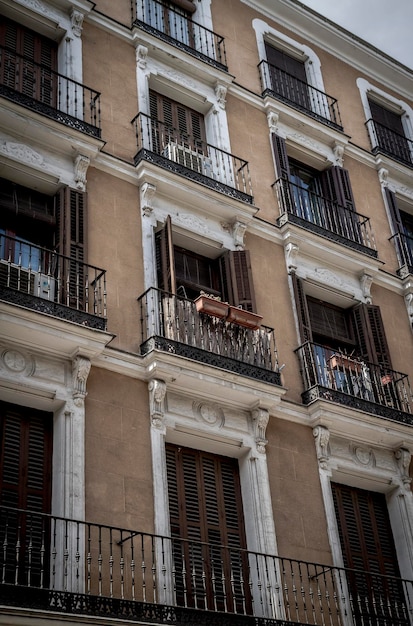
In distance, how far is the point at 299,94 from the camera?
805 inches

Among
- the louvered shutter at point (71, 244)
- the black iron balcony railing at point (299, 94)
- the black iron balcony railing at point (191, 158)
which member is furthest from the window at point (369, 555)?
the black iron balcony railing at point (299, 94)

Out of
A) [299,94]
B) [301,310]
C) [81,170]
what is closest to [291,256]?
[301,310]

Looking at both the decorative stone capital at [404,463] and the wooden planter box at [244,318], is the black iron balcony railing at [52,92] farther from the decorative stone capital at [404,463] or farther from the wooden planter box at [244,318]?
the decorative stone capital at [404,463]

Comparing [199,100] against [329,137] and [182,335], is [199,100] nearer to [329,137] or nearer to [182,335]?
[329,137]

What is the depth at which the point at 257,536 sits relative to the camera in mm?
13320

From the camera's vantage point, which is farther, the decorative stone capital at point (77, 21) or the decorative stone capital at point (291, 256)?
the decorative stone capital at point (291, 256)

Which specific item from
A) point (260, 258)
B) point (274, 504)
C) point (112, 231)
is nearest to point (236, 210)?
point (260, 258)

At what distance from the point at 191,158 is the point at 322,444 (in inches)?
232

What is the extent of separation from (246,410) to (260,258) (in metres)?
3.45

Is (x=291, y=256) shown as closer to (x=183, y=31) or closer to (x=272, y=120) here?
(x=272, y=120)

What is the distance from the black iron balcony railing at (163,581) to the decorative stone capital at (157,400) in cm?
180

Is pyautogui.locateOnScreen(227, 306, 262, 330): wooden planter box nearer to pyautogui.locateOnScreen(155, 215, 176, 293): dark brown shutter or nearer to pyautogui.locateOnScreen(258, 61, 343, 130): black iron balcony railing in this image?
pyautogui.locateOnScreen(155, 215, 176, 293): dark brown shutter

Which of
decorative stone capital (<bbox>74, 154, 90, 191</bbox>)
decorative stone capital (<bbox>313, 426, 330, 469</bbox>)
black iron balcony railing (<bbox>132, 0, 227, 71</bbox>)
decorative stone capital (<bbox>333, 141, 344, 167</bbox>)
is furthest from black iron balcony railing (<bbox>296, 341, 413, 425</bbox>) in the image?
black iron balcony railing (<bbox>132, 0, 227, 71</bbox>)

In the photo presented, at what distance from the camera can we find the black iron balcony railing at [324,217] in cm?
1762
